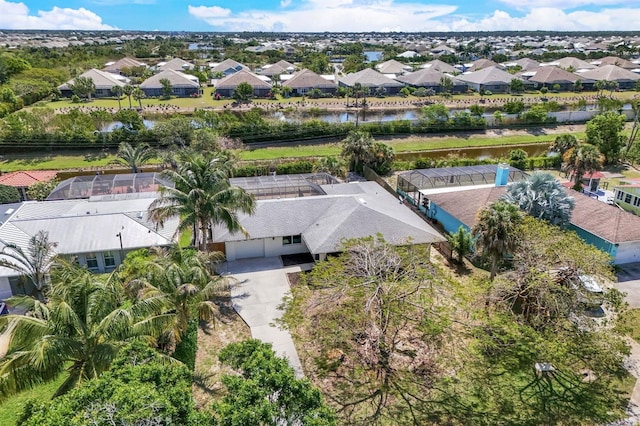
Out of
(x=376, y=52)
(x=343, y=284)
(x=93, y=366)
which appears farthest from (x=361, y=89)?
(x=376, y=52)

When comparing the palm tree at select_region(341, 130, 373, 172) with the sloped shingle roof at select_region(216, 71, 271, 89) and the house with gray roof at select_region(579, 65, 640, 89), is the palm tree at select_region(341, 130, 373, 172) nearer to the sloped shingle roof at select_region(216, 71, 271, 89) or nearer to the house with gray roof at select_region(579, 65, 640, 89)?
the sloped shingle roof at select_region(216, 71, 271, 89)

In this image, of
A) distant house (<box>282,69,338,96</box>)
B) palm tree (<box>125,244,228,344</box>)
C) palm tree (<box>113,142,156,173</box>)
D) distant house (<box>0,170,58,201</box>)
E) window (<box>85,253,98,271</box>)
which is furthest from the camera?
distant house (<box>282,69,338,96</box>)

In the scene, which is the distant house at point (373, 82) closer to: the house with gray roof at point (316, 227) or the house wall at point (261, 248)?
the house with gray roof at point (316, 227)

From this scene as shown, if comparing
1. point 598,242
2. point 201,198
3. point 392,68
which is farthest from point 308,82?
point 201,198

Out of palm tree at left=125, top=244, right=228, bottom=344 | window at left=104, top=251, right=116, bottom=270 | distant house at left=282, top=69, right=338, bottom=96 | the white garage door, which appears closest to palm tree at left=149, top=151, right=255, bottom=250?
the white garage door

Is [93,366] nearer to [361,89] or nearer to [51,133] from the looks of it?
[51,133]

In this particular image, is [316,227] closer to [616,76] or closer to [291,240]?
[291,240]
